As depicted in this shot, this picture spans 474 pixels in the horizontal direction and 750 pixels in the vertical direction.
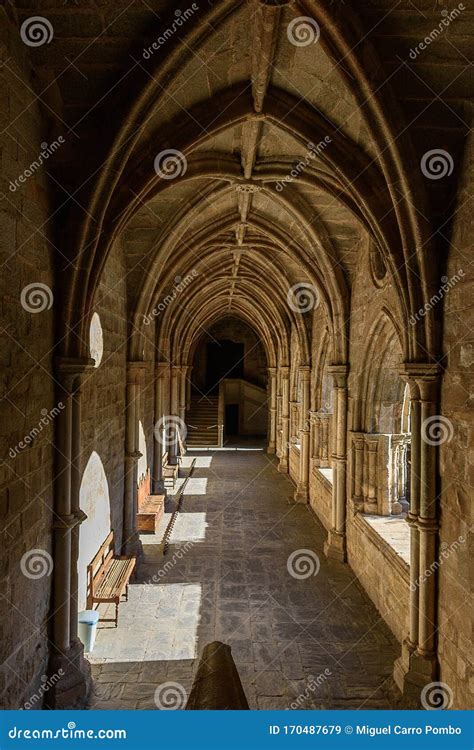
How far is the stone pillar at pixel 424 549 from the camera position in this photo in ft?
16.2

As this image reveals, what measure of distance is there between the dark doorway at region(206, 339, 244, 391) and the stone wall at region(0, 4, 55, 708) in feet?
87.5

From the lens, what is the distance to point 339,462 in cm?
876

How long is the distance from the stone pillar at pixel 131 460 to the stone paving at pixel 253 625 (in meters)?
0.48

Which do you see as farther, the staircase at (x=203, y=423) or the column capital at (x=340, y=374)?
the staircase at (x=203, y=423)

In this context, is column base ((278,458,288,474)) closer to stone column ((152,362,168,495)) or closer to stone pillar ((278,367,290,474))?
stone pillar ((278,367,290,474))

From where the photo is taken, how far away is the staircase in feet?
72.5

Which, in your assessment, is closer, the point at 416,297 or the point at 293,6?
the point at 293,6

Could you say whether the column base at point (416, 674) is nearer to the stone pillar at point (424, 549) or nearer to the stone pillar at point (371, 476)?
the stone pillar at point (424, 549)

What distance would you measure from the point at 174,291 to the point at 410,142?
27.2 feet

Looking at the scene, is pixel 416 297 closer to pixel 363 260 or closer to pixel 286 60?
pixel 286 60

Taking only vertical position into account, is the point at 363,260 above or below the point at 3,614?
above

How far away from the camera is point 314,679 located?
5.41 meters

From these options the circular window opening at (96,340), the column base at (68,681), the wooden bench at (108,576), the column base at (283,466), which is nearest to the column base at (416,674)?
the column base at (68,681)

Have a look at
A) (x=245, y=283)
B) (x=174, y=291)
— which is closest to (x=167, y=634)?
(x=174, y=291)
